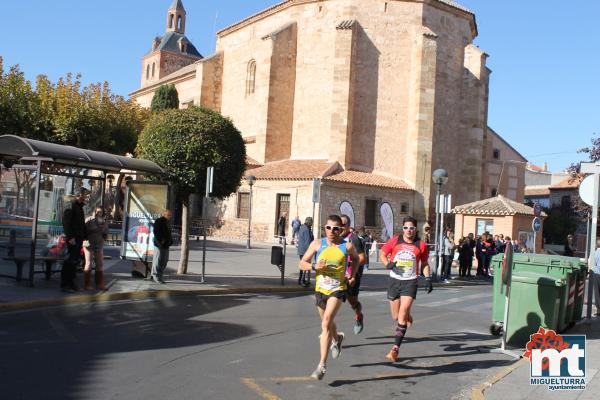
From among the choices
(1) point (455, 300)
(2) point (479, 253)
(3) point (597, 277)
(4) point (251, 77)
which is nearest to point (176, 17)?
(4) point (251, 77)

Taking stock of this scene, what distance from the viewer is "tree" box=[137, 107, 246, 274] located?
1339 centimetres

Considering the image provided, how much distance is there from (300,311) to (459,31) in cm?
2981

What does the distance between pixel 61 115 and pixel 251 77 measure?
46.0 ft

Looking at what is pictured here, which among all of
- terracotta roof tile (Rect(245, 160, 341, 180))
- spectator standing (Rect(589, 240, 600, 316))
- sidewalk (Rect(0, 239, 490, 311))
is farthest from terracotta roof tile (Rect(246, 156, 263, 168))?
spectator standing (Rect(589, 240, 600, 316))

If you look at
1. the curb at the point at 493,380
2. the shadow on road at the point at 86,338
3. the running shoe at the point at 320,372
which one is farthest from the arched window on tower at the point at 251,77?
the running shoe at the point at 320,372

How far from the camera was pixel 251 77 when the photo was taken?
39.0m

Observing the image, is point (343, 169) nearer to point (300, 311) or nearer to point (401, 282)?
point (300, 311)

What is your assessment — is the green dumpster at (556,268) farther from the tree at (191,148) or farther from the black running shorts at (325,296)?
the tree at (191,148)

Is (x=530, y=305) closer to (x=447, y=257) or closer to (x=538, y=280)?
(x=538, y=280)

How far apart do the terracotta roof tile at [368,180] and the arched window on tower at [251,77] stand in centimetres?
1066

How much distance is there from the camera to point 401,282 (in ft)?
24.0

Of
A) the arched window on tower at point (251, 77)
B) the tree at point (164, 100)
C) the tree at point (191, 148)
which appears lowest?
the tree at point (191, 148)

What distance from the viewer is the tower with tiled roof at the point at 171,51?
245 ft

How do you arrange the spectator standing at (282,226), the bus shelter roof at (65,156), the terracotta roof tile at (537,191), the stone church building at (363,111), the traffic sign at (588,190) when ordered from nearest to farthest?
the bus shelter roof at (65,156), the traffic sign at (588,190), the spectator standing at (282,226), the stone church building at (363,111), the terracotta roof tile at (537,191)
